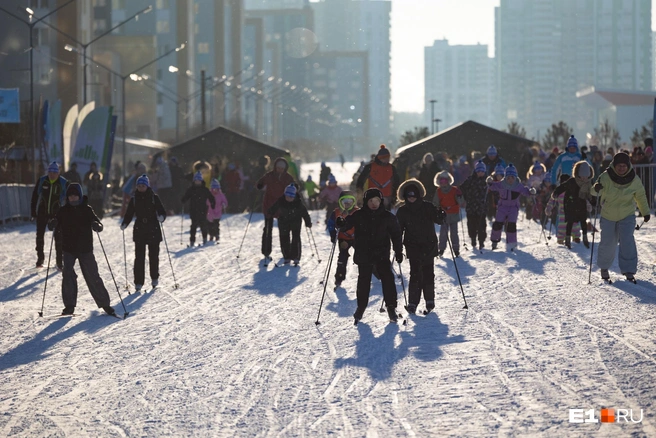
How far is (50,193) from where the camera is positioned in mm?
15555

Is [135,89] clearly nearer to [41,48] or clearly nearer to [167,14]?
[167,14]

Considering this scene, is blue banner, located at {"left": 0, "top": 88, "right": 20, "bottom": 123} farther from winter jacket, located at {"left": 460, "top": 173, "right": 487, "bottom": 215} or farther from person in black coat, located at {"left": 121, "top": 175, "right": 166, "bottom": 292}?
→ person in black coat, located at {"left": 121, "top": 175, "right": 166, "bottom": 292}

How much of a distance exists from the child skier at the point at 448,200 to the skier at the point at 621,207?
10.3 ft

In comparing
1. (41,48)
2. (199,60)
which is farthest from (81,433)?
(199,60)

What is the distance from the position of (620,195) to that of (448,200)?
403cm

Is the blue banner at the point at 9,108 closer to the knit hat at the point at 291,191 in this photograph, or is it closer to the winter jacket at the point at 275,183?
the winter jacket at the point at 275,183

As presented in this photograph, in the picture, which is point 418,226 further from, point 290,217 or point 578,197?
point 578,197

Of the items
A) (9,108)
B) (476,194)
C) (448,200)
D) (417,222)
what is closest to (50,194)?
(448,200)

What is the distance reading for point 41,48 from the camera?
234 ft

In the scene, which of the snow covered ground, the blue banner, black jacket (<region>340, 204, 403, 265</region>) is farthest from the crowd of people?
the blue banner

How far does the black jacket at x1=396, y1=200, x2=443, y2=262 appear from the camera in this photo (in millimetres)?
10695

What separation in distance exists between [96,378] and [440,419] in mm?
2781

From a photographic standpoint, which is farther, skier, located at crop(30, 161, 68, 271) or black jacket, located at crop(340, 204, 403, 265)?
skier, located at crop(30, 161, 68, 271)

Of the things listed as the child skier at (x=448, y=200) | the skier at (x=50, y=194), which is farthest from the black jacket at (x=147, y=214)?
the child skier at (x=448, y=200)
